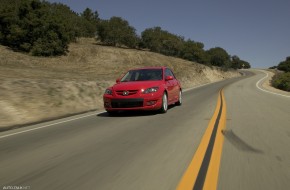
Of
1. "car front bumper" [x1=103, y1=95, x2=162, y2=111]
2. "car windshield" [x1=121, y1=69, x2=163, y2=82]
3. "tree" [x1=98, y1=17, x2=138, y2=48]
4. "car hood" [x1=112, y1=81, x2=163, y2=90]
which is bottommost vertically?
"car front bumper" [x1=103, y1=95, x2=162, y2=111]

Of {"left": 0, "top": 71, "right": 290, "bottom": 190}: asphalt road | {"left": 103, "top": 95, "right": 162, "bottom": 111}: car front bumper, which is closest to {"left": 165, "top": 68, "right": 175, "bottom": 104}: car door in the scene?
{"left": 103, "top": 95, "right": 162, "bottom": 111}: car front bumper

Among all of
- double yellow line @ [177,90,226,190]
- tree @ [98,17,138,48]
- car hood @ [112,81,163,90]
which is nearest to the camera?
double yellow line @ [177,90,226,190]

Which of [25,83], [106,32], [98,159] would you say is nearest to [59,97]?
[25,83]

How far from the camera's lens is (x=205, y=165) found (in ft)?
18.7

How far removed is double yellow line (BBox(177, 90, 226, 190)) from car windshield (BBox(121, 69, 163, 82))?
530 cm

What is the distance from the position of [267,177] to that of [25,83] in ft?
45.6

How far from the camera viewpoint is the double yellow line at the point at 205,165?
4.74 meters

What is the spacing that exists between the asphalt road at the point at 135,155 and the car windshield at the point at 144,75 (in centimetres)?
326

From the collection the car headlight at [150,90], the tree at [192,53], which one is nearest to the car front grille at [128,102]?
the car headlight at [150,90]

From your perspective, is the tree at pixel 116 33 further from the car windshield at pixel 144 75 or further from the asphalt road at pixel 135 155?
the asphalt road at pixel 135 155

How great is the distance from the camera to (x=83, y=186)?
186 inches

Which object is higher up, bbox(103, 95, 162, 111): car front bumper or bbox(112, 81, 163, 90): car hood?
bbox(112, 81, 163, 90): car hood

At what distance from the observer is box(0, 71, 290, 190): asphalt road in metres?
4.92

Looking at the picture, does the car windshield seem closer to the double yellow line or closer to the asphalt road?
the asphalt road
